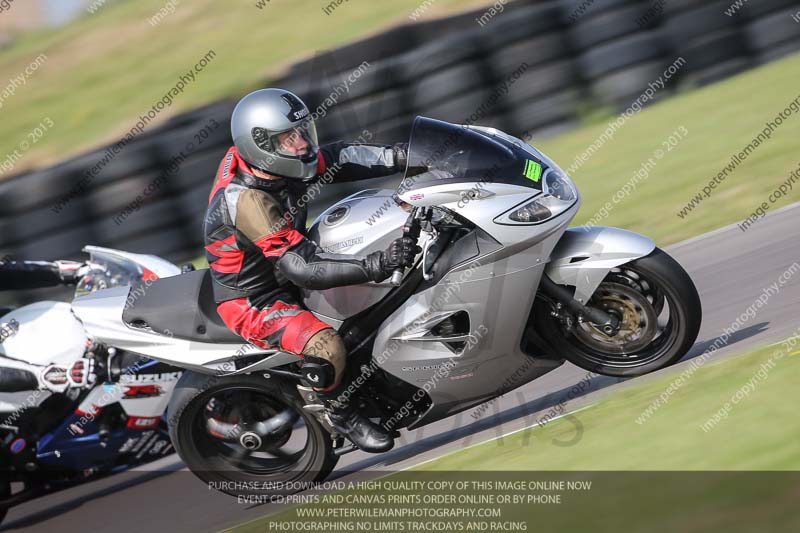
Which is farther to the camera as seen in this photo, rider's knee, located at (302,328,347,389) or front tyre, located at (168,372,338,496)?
front tyre, located at (168,372,338,496)

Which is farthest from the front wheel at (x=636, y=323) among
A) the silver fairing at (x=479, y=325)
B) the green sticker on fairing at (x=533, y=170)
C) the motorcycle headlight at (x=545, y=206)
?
the green sticker on fairing at (x=533, y=170)

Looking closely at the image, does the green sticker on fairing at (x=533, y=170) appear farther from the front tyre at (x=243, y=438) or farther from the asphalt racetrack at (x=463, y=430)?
the front tyre at (x=243, y=438)

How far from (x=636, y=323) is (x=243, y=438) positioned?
217 cm

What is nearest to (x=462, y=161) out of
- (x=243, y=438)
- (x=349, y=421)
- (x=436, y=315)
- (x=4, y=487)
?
(x=436, y=315)

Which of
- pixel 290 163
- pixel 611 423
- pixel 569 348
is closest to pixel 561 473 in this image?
pixel 611 423

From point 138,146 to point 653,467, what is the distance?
6.97 m

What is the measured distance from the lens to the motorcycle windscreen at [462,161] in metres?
4.64

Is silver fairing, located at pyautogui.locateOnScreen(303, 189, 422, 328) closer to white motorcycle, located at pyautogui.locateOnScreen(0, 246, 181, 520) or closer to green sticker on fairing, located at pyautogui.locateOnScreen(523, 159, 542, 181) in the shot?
green sticker on fairing, located at pyautogui.locateOnScreen(523, 159, 542, 181)

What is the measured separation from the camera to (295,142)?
473cm

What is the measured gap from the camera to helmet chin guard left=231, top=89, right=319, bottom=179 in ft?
15.3

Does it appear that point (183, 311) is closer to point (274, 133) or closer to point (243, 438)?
point (243, 438)

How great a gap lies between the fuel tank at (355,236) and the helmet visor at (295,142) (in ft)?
1.12

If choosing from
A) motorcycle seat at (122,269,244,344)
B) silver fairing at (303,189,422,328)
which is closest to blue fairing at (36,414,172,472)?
motorcycle seat at (122,269,244,344)

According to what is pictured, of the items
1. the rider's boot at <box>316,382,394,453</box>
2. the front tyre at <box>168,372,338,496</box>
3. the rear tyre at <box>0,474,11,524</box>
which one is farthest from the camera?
the rear tyre at <box>0,474,11,524</box>
